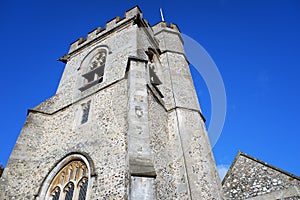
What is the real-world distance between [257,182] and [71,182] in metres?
5.73

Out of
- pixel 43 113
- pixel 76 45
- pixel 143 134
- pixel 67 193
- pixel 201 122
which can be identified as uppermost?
pixel 76 45

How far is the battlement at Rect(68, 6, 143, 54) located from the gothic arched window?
870cm

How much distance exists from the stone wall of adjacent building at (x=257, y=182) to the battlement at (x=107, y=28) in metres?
9.54

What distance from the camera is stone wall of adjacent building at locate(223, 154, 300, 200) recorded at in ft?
22.8

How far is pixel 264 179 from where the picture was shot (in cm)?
743

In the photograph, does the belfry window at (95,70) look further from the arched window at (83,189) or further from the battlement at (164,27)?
the battlement at (164,27)

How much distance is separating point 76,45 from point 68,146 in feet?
29.1

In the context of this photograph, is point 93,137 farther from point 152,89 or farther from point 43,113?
point 43,113

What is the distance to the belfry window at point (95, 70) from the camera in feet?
36.8

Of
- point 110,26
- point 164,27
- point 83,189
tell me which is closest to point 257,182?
point 83,189

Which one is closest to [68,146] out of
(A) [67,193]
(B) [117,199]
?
(A) [67,193]

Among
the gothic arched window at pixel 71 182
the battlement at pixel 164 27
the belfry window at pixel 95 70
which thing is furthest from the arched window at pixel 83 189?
the battlement at pixel 164 27

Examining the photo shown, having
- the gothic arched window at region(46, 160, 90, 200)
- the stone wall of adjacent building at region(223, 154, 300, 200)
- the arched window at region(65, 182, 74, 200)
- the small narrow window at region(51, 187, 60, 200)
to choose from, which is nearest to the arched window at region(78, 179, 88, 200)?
the gothic arched window at region(46, 160, 90, 200)

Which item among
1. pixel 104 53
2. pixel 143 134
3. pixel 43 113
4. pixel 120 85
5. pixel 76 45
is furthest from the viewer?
pixel 76 45
